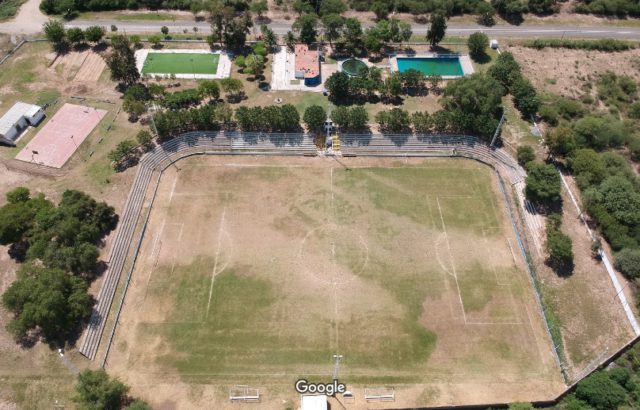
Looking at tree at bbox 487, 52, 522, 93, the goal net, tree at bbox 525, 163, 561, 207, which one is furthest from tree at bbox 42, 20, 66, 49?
tree at bbox 525, 163, 561, 207

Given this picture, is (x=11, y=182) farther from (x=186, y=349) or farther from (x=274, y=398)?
(x=274, y=398)

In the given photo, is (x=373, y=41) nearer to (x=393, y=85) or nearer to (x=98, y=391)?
(x=393, y=85)

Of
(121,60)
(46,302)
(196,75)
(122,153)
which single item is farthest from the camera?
(196,75)

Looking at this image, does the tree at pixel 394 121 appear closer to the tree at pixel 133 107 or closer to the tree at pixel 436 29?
the tree at pixel 436 29

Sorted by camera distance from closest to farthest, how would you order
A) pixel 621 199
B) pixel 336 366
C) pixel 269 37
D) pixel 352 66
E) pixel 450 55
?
1. pixel 336 366
2. pixel 621 199
3. pixel 352 66
4. pixel 269 37
5. pixel 450 55

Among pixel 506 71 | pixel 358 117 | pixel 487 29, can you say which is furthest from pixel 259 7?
pixel 506 71

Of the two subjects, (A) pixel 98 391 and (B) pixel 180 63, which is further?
(B) pixel 180 63

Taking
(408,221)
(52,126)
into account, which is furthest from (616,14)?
(52,126)

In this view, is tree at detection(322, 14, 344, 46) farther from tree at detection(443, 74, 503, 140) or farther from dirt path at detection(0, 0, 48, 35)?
dirt path at detection(0, 0, 48, 35)
